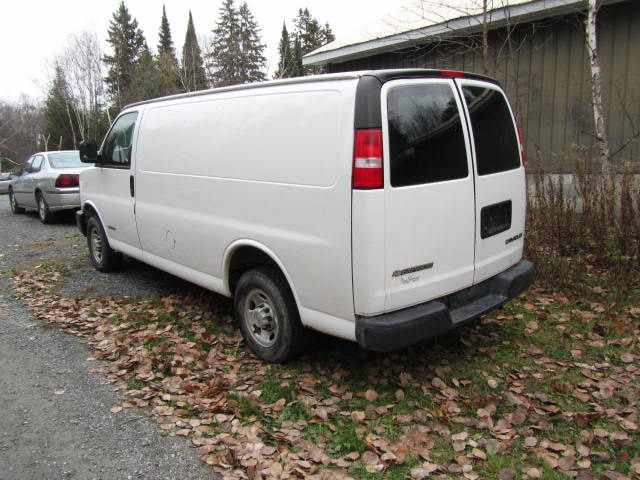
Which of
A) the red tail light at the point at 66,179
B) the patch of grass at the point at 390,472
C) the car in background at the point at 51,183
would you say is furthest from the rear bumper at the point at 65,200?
the patch of grass at the point at 390,472

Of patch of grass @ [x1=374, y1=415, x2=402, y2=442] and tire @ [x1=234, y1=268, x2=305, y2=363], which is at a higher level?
tire @ [x1=234, y1=268, x2=305, y2=363]

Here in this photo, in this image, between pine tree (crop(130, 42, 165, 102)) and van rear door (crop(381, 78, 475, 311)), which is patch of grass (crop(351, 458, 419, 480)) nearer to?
van rear door (crop(381, 78, 475, 311))

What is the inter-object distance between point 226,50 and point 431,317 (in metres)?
46.0

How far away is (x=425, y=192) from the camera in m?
3.46

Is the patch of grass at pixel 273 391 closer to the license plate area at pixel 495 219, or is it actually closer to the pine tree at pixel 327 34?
the license plate area at pixel 495 219

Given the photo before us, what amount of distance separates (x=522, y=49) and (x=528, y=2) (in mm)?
1049

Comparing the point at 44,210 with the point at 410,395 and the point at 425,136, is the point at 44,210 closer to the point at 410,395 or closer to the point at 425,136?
the point at 410,395

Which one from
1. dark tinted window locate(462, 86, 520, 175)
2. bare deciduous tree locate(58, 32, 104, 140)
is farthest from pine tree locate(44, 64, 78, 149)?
dark tinted window locate(462, 86, 520, 175)

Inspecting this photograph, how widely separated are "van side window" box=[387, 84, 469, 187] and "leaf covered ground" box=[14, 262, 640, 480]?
5.12 ft

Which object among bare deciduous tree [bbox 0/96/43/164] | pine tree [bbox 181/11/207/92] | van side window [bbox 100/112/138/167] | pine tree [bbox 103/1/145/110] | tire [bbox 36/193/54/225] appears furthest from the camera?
bare deciduous tree [bbox 0/96/43/164]

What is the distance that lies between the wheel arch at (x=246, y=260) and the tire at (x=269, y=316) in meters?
0.09

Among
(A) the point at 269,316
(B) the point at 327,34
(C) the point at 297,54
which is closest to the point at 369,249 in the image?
(A) the point at 269,316

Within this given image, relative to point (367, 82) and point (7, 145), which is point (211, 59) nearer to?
point (7, 145)

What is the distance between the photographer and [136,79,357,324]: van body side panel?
11.3 feet
